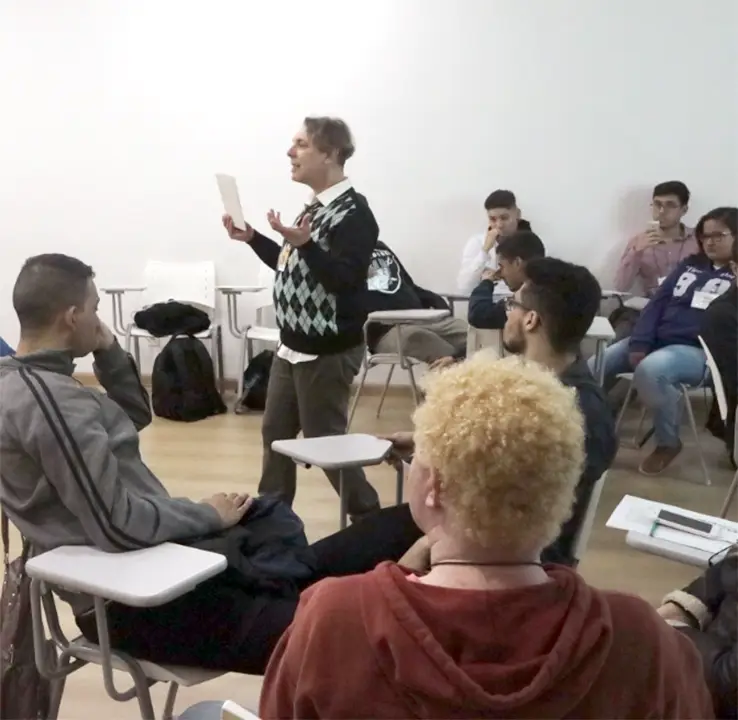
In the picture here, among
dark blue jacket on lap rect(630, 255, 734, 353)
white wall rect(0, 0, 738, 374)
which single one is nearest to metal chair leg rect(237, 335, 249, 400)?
white wall rect(0, 0, 738, 374)

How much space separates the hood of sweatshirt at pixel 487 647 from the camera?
768mm

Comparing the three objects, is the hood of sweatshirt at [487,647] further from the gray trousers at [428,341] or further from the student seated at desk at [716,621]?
the gray trousers at [428,341]

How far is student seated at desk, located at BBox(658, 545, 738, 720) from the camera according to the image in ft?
3.86

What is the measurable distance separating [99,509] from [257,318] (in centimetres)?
363

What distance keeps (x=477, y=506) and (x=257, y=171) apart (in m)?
4.37

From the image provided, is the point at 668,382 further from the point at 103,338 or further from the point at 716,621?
the point at 103,338

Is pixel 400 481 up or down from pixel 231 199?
down

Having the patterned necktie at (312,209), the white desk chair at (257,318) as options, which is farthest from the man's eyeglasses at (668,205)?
the patterned necktie at (312,209)

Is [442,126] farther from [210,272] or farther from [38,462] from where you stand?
[38,462]

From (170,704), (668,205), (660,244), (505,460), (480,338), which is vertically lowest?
(170,704)

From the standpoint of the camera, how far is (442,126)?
4781 millimetres

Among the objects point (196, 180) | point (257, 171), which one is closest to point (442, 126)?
point (257, 171)

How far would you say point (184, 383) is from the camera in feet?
14.8

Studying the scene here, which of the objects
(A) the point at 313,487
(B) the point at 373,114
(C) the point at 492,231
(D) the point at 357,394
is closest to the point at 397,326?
(D) the point at 357,394
